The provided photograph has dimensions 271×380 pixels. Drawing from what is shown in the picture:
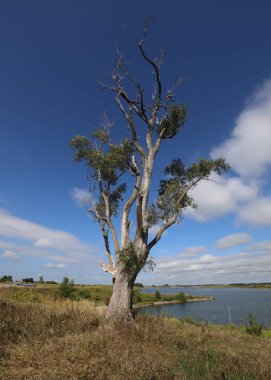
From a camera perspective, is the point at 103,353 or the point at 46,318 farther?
the point at 46,318

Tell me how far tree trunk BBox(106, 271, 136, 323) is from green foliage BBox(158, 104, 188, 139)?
895cm

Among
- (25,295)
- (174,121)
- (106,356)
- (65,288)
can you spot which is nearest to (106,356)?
(106,356)

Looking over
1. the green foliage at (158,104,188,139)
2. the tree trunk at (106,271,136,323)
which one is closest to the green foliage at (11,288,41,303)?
the tree trunk at (106,271,136,323)

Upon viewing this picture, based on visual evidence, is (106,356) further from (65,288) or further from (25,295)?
(65,288)

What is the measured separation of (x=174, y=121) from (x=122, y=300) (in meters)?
11.2

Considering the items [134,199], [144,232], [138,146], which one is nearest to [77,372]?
[144,232]

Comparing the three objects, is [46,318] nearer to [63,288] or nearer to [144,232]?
[144,232]

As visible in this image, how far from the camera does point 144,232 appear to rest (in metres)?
14.8

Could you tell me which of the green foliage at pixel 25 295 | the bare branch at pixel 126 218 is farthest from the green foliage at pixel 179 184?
the green foliage at pixel 25 295

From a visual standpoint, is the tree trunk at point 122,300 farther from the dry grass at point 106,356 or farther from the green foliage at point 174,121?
the green foliage at point 174,121

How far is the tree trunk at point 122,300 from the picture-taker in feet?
43.2

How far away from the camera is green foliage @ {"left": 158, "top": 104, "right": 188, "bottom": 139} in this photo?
19016 millimetres

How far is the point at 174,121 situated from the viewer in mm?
19375

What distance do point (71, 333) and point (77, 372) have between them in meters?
3.53
